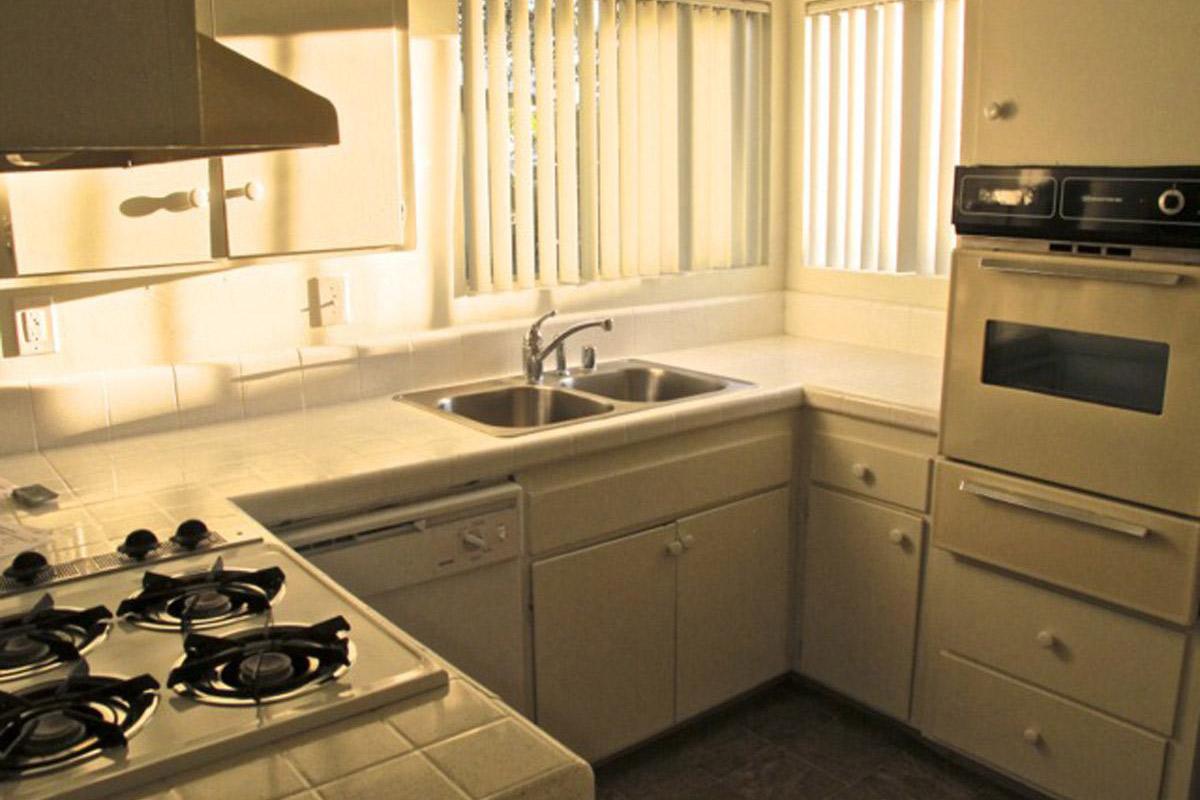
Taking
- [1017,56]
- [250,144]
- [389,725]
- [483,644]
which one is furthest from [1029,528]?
[250,144]

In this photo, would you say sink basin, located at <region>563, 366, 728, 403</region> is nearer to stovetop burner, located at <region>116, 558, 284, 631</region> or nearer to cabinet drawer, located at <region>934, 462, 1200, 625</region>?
cabinet drawer, located at <region>934, 462, 1200, 625</region>

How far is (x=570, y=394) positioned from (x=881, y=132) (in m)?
1.33

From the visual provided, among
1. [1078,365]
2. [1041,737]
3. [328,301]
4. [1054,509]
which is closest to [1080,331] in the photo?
[1078,365]

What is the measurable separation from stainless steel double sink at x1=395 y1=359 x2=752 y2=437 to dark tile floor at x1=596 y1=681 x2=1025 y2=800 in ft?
2.95

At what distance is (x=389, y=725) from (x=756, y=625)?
6.34 ft

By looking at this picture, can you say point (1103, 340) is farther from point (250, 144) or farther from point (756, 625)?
point (250, 144)

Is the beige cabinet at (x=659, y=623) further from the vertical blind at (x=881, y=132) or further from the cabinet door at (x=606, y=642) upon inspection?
the vertical blind at (x=881, y=132)

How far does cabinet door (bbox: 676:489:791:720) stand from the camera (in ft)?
9.18

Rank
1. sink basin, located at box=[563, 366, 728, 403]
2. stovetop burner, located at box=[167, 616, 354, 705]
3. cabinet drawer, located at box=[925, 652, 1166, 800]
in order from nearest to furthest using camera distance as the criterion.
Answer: stovetop burner, located at box=[167, 616, 354, 705]
cabinet drawer, located at box=[925, 652, 1166, 800]
sink basin, located at box=[563, 366, 728, 403]

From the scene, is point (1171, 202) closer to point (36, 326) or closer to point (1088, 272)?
point (1088, 272)

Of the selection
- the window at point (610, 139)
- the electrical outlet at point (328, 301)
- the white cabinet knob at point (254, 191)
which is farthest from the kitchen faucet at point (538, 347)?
the white cabinet knob at point (254, 191)

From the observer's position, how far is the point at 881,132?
3363mm

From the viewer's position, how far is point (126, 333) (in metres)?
2.44

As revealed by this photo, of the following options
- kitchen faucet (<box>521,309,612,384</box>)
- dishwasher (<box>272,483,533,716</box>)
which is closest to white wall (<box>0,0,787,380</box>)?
kitchen faucet (<box>521,309,612,384</box>)
